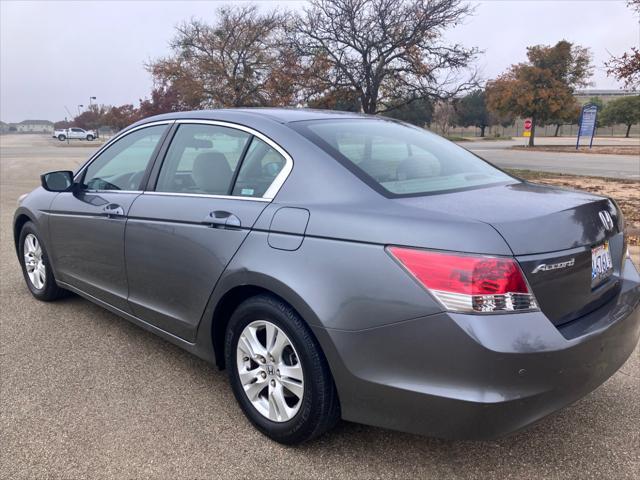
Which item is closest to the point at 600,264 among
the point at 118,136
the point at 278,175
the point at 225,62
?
the point at 278,175

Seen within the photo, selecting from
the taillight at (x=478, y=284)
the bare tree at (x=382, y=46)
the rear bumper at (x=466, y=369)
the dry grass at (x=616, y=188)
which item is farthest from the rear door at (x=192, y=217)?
the bare tree at (x=382, y=46)

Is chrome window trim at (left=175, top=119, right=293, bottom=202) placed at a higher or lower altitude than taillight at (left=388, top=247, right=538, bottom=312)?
higher

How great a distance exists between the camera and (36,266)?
4.62 meters

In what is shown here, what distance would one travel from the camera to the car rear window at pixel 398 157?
8.27 ft

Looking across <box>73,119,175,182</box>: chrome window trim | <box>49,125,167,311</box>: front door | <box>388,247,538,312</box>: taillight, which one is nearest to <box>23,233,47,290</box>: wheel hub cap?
<box>49,125,167,311</box>: front door

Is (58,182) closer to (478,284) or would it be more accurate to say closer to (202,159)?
(202,159)

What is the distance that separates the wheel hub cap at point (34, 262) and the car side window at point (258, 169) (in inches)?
101

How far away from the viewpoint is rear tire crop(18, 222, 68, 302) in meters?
4.45

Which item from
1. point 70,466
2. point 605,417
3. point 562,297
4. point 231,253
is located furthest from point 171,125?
point 605,417

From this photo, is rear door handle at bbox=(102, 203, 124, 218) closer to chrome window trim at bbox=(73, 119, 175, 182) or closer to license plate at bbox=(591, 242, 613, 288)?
chrome window trim at bbox=(73, 119, 175, 182)

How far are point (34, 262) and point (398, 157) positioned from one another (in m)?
3.46

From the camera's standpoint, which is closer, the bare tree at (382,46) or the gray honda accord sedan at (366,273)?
the gray honda accord sedan at (366,273)

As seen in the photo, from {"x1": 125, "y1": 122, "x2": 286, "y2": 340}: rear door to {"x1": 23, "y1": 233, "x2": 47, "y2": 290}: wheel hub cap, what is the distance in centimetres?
163

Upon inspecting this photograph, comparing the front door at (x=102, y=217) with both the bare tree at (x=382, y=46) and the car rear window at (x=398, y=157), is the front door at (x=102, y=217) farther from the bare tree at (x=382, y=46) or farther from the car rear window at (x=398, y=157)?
the bare tree at (x=382, y=46)
